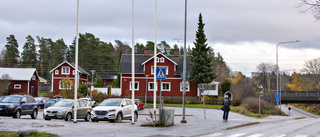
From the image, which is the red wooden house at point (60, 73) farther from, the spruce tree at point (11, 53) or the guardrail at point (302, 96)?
the guardrail at point (302, 96)

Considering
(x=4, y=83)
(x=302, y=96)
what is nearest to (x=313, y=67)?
(x=302, y=96)

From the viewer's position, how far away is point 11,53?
298 feet

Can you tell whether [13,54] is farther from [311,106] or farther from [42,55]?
[311,106]

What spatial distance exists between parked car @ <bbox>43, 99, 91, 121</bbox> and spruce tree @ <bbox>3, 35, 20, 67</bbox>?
243ft

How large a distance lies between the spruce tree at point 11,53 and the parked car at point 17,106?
72.3 meters

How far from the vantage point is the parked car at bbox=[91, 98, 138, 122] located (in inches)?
851

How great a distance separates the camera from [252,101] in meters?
44.2

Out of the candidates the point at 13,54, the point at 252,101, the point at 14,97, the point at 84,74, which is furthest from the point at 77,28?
the point at 13,54

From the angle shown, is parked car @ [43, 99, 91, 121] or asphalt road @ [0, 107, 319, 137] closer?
asphalt road @ [0, 107, 319, 137]

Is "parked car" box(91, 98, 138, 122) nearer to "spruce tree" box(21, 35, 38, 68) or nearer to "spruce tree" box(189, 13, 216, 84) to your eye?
"spruce tree" box(189, 13, 216, 84)

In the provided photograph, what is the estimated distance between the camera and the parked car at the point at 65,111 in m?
22.6

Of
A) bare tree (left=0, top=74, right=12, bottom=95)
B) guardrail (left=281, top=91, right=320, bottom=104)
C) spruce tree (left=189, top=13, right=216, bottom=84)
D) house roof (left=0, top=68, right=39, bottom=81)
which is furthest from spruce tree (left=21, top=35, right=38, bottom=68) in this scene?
guardrail (left=281, top=91, right=320, bottom=104)

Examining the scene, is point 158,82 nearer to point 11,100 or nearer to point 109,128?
point 11,100

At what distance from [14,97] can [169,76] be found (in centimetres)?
4084
